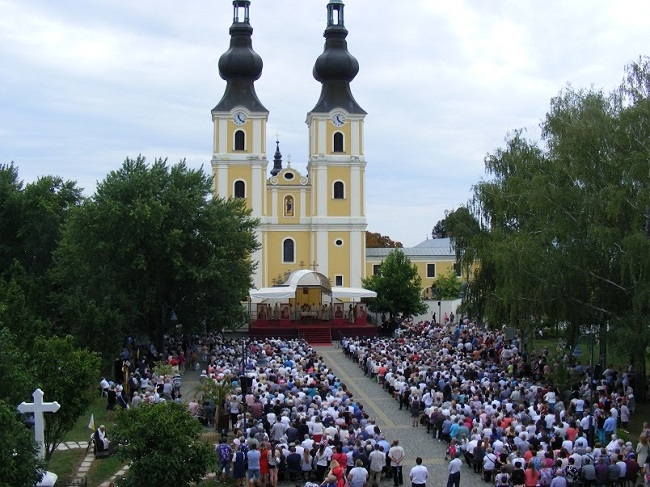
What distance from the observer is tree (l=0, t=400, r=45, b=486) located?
1175 cm

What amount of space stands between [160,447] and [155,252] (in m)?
20.6

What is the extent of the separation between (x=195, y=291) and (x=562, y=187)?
1513cm

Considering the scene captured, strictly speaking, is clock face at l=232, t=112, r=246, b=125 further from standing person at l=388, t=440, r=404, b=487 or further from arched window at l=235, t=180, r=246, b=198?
standing person at l=388, t=440, r=404, b=487

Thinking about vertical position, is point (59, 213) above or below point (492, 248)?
above

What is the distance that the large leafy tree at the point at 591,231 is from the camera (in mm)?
22828

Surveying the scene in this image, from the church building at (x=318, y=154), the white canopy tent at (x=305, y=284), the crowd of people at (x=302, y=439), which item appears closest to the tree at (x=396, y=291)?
the white canopy tent at (x=305, y=284)

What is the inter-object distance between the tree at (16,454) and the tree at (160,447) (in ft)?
4.35

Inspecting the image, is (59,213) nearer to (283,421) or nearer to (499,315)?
(499,315)

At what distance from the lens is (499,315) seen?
2903cm

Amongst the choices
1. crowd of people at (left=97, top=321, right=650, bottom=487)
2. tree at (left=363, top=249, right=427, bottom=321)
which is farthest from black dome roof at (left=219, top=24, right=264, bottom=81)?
crowd of people at (left=97, top=321, right=650, bottom=487)

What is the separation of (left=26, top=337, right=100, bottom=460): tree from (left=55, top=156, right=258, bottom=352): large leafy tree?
14.6m

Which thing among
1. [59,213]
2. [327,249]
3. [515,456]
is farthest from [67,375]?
[327,249]

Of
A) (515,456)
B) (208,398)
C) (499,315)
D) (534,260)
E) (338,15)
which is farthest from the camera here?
(338,15)

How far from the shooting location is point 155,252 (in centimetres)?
3338
